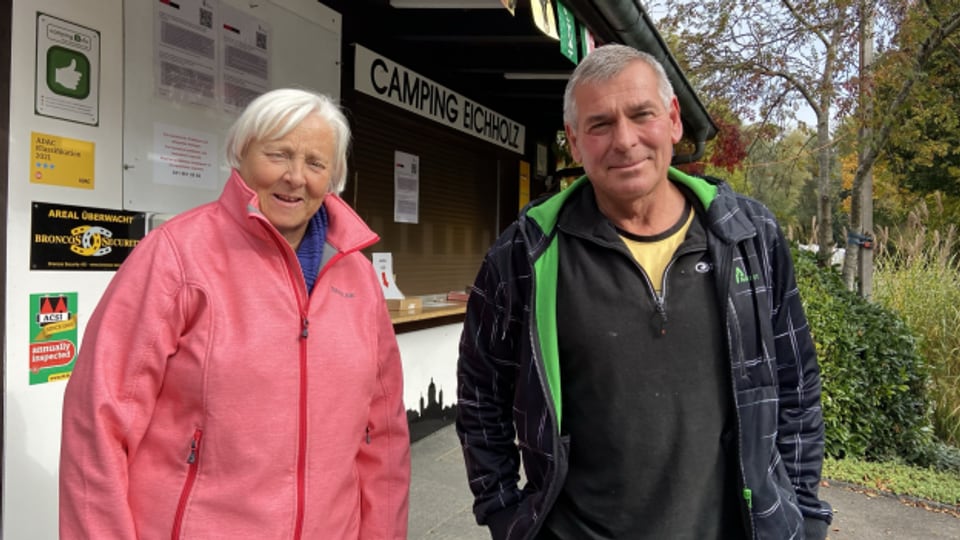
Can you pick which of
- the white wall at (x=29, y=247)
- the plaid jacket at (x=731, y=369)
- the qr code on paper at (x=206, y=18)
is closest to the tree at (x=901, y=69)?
the plaid jacket at (x=731, y=369)

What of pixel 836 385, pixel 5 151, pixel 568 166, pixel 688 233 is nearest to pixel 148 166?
pixel 5 151

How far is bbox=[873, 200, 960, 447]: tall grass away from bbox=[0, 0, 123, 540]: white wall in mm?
6882

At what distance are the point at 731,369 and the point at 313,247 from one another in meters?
1.07

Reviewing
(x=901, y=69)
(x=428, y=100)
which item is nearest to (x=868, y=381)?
(x=901, y=69)

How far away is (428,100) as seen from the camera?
5.09 meters

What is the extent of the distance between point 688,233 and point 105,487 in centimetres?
141

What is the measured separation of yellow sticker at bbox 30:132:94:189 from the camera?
2363 mm

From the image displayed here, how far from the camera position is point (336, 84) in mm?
4047

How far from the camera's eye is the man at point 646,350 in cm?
154

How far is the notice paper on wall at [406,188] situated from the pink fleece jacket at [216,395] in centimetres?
326

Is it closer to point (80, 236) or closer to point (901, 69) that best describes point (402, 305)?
point (80, 236)

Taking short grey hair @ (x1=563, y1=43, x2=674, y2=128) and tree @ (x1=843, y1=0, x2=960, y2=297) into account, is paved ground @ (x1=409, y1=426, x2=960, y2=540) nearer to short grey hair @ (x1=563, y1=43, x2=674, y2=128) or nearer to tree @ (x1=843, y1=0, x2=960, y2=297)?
short grey hair @ (x1=563, y1=43, x2=674, y2=128)

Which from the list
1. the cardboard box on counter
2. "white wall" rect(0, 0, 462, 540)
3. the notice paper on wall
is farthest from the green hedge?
"white wall" rect(0, 0, 462, 540)

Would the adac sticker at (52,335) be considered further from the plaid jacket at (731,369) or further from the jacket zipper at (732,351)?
the jacket zipper at (732,351)
